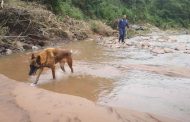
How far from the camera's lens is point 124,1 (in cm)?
4738

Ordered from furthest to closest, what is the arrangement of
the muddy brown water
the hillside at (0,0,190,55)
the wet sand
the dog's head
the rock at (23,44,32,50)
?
the hillside at (0,0,190,55), the rock at (23,44,32,50), the dog's head, the muddy brown water, the wet sand

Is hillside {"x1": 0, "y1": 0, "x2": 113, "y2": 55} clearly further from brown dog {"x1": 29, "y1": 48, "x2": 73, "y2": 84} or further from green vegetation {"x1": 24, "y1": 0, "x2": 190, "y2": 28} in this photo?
brown dog {"x1": 29, "y1": 48, "x2": 73, "y2": 84}

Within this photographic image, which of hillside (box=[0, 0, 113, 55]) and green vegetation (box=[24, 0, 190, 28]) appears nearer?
hillside (box=[0, 0, 113, 55])

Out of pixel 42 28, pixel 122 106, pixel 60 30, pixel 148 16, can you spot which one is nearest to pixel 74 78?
pixel 122 106

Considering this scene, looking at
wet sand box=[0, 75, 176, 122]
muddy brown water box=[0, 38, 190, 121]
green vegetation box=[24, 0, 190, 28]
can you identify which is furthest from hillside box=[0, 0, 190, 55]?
wet sand box=[0, 75, 176, 122]

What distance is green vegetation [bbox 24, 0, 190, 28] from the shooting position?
92.2ft

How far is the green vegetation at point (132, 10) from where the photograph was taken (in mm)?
28117

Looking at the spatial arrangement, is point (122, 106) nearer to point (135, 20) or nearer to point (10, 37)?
point (10, 37)

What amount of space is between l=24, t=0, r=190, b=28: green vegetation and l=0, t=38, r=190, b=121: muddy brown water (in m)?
11.7

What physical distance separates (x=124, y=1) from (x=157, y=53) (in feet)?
106

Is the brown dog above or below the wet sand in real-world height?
above

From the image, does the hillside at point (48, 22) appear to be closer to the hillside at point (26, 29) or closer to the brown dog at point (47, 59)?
the hillside at point (26, 29)

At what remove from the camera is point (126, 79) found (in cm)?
1003

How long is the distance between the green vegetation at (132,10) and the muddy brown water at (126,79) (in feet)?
38.5
